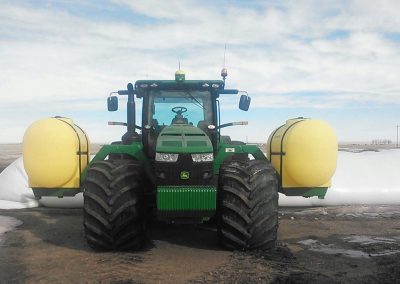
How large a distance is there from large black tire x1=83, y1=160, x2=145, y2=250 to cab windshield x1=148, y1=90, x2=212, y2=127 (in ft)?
5.22

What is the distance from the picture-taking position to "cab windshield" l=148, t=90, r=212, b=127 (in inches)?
311

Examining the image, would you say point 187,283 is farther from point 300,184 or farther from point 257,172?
point 300,184

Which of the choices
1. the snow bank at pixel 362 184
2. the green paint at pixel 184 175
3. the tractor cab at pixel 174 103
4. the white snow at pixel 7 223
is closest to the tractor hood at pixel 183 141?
the green paint at pixel 184 175

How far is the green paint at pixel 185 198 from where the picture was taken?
6102mm

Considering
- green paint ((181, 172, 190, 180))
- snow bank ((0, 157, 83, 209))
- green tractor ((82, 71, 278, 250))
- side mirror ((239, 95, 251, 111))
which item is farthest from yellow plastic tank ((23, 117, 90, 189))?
snow bank ((0, 157, 83, 209))

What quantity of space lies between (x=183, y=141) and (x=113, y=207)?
1319mm

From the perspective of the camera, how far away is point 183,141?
6414 millimetres

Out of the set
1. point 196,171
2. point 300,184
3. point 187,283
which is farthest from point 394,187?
point 187,283

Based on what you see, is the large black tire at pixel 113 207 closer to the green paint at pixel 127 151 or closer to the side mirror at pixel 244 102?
the green paint at pixel 127 151

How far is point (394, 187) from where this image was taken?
1213cm

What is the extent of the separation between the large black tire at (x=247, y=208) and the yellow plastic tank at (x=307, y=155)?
3.54 ft

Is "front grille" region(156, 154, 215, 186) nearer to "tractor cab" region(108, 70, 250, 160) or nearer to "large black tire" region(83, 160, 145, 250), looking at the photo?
"large black tire" region(83, 160, 145, 250)

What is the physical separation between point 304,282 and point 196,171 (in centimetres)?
202

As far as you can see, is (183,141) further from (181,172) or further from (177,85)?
(177,85)
